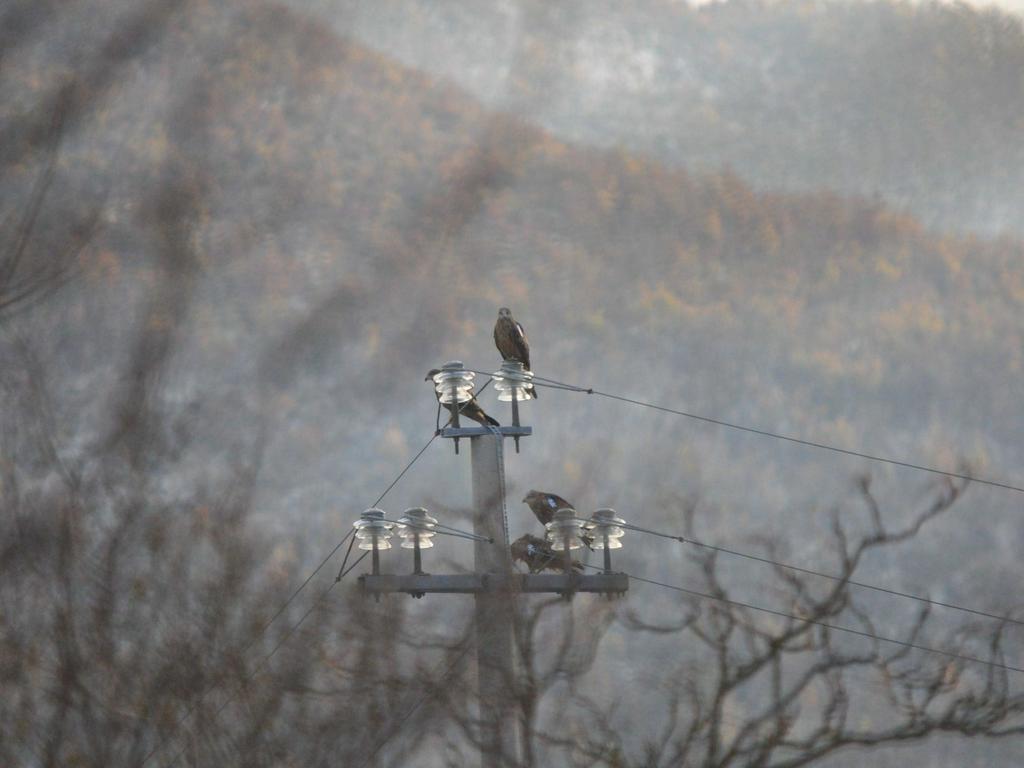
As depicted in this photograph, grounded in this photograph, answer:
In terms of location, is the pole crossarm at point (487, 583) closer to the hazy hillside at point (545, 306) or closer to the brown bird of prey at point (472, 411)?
the brown bird of prey at point (472, 411)

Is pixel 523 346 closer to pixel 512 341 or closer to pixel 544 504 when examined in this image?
pixel 512 341

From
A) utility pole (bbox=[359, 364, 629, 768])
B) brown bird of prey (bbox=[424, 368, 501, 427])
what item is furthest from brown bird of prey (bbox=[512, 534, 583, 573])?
brown bird of prey (bbox=[424, 368, 501, 427])

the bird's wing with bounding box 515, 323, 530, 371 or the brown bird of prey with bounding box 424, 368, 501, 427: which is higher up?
the bird's wing with bounding box 515, 323, 530, 371

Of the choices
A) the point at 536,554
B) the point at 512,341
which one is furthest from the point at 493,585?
the point at 512,341

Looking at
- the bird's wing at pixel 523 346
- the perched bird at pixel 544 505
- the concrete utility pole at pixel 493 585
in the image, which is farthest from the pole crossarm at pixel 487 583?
the bird's wing at pixel 523 346

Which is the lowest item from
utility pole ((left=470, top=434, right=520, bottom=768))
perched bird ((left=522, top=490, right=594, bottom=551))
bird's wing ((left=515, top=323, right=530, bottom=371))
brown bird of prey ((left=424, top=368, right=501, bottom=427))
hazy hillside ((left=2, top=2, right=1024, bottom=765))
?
utility pole ((left=470, top=434, right=520, bottom=768))

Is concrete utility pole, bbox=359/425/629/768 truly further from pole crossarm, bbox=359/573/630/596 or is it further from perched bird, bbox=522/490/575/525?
perched bird, bbox=522/490/575/525
